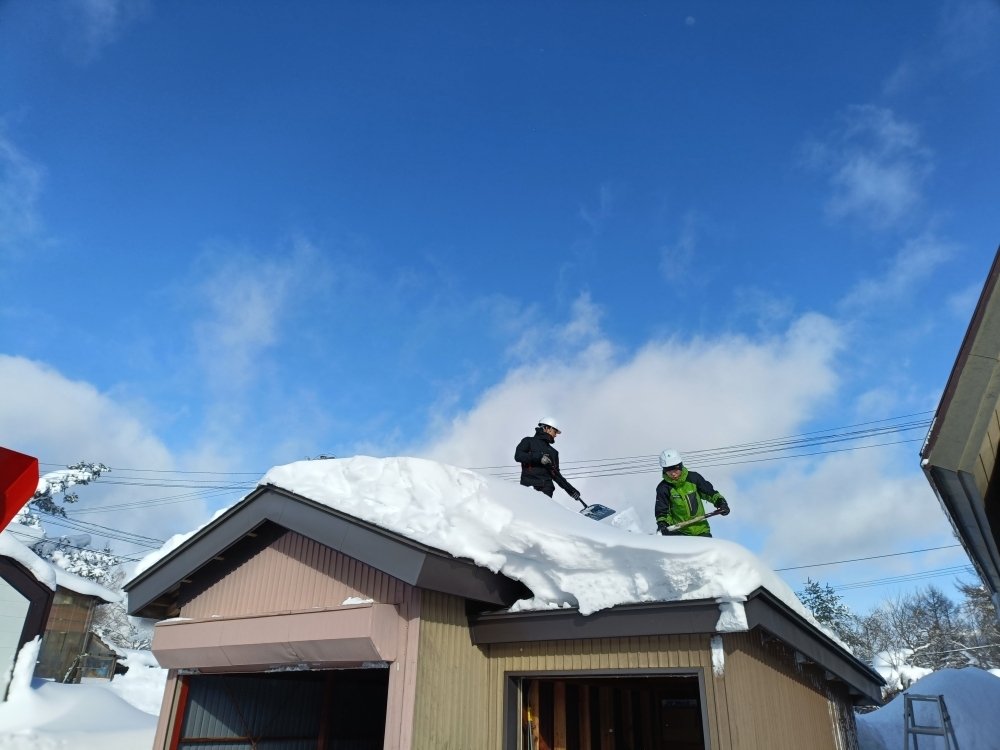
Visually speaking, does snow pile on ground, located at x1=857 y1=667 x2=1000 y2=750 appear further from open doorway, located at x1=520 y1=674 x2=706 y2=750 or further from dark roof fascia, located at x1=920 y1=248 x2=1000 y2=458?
dark roof fascia, located at x1=920 y1=248 x2=1000 y2=458

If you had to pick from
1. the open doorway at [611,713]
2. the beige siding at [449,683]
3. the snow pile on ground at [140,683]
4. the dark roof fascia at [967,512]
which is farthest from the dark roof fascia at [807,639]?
the snow pile on ground at [140,683]

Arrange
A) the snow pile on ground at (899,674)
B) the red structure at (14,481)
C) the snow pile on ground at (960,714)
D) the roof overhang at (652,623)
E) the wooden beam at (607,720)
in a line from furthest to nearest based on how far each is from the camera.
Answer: the snow pile on ground at (899,674), the snow pile on ground at (960,714), the wooden beam at (607,720), the roof overhang at (652,623), the red structure at (14,481)

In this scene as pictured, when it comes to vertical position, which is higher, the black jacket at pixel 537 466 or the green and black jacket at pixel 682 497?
the black jacket at pixel 537 466

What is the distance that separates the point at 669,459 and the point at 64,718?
40.2 ft

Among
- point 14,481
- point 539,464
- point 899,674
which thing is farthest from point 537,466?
point 899,674

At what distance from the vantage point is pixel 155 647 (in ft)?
23.0

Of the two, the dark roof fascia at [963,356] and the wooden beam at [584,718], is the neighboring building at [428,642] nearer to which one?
the wooden beam at [584,718]

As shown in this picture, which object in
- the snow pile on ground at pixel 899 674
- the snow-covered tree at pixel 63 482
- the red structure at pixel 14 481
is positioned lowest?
the red structure at pixel 14 481

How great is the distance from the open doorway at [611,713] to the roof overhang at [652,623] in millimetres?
777

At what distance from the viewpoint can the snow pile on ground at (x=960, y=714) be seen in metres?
10.1

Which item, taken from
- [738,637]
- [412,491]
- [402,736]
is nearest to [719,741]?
[738,637]

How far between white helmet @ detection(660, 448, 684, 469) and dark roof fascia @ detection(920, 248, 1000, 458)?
4963mm

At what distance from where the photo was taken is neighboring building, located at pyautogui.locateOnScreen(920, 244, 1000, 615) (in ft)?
9.64

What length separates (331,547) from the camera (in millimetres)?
5961
